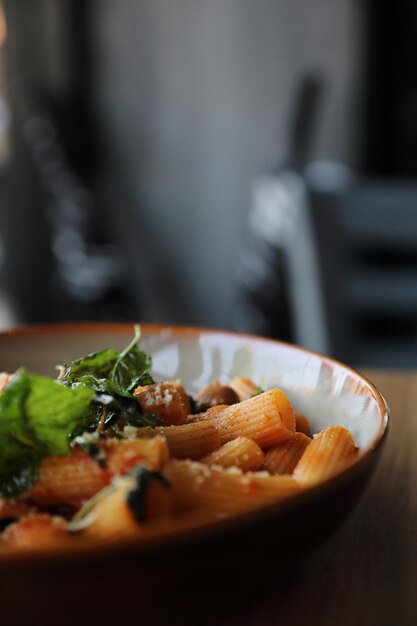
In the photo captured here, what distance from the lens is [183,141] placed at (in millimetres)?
4141

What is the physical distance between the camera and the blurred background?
3520mm

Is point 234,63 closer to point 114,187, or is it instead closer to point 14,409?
point 114,187

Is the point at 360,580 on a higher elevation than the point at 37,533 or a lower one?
lower

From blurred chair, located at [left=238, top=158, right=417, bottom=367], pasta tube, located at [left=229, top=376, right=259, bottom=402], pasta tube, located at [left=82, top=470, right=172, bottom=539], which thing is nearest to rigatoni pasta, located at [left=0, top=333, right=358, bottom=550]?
pasta tube, located at [left=82, top=470, right=172, bottom=539]

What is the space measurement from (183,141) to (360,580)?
3.69 metres

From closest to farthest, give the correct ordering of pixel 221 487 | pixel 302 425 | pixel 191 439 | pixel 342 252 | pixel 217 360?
pixel 221 487, pixel 191 439, pixel 302 425, pixel 217 360, pixel 342 252

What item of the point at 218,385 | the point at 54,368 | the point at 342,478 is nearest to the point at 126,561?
the point at 342,478

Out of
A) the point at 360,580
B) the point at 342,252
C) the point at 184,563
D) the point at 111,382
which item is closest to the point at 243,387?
Result: the point at 111,382

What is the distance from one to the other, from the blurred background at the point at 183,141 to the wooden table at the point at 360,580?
7.43 ft

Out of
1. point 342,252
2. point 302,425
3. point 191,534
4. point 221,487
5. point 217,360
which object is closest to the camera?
point 191,534

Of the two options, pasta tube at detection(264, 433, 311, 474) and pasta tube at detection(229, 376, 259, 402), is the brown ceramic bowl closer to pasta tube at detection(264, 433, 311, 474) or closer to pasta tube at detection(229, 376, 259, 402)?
pasta tube at detection(264, 433, 311, 474)

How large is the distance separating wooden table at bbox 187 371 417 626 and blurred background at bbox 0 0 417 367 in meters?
2.26

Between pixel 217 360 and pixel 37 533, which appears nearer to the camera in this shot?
pixel 37 533

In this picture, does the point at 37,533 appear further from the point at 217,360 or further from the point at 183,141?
the point at 183,141
